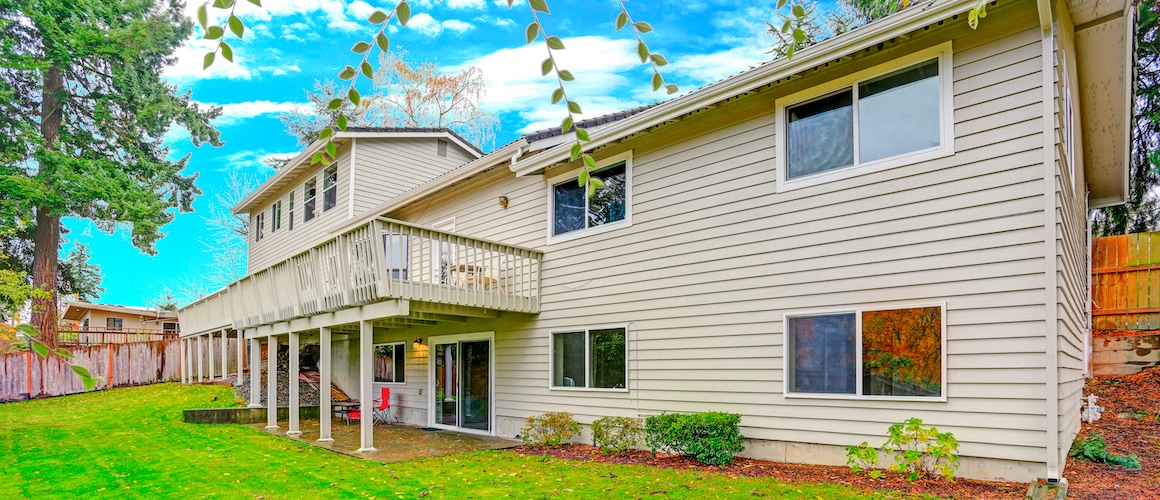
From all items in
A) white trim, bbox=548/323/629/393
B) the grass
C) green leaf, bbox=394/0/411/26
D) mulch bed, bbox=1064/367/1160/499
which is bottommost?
the grass

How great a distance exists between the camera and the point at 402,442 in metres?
11.7

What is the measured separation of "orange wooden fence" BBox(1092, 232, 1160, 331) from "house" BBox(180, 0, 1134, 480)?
1867 millimetres

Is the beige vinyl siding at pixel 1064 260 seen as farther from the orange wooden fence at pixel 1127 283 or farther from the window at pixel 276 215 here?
the window at pixel 276 215

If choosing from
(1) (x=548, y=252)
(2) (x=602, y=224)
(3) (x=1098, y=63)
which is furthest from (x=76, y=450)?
(3) (x=1098, y=63)

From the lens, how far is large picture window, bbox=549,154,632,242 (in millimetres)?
10711

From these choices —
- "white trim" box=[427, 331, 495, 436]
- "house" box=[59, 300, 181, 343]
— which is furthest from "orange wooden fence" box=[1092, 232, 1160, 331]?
"house" box=[59, 300, 181, 343]

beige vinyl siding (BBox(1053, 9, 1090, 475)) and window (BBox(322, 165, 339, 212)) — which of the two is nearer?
beige vinyl siding (BBox(1053, 9, 1090, 475))

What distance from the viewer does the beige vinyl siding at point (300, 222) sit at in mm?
18156

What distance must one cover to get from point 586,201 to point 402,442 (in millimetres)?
5235

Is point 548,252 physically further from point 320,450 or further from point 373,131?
point 373,131

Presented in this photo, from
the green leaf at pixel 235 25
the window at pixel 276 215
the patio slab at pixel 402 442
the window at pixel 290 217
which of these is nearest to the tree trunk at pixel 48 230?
the window at pixel 276 215

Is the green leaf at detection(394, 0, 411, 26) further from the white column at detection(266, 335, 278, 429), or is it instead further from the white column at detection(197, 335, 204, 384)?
the white column at detection(197, 335, 204, 384)

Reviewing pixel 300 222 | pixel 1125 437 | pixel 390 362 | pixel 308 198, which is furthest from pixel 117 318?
pixel 1125 437

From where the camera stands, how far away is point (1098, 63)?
894 cm
